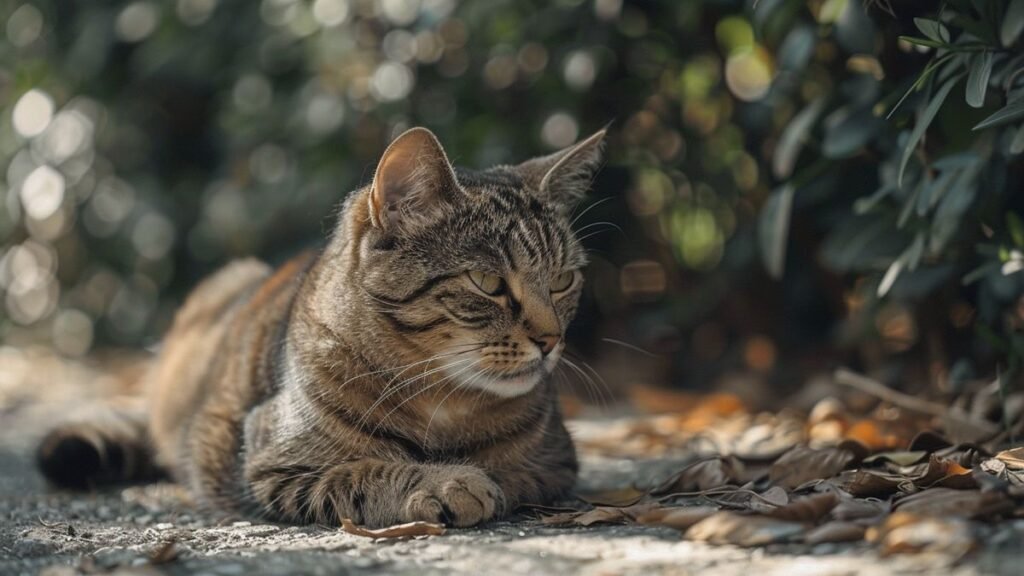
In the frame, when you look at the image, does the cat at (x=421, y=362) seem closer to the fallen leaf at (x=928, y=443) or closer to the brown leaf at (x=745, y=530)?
the brown leaf at (x=745, y=530)

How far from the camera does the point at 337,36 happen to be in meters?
4.51

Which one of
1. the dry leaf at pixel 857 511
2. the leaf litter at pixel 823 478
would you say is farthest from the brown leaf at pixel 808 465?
the dry leaf at pixel 857 511

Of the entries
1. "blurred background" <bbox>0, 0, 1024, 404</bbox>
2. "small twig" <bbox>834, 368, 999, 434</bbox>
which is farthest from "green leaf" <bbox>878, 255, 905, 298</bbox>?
"small twig" <bbox>834, 368, 999, 434</bbox>

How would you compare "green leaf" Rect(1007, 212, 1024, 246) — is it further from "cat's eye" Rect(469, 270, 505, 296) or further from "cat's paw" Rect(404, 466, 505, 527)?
"cat's paw" Rect(404, 466, 505, 527)

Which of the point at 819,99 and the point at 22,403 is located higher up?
the point at 819,99

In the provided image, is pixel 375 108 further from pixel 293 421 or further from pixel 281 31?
pixel 293 421

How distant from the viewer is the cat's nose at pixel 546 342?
2.72 meters

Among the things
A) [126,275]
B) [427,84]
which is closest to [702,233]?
[427,84]

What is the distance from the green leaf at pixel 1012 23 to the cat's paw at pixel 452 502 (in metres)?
1.60

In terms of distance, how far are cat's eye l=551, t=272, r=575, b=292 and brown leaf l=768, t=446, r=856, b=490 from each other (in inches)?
28.5

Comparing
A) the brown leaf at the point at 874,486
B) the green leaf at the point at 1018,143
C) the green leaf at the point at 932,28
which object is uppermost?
the green leaf at the point at 932,28

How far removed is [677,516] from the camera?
7.57 feet

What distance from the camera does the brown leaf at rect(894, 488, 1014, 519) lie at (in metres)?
2.04

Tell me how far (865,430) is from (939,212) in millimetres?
792
